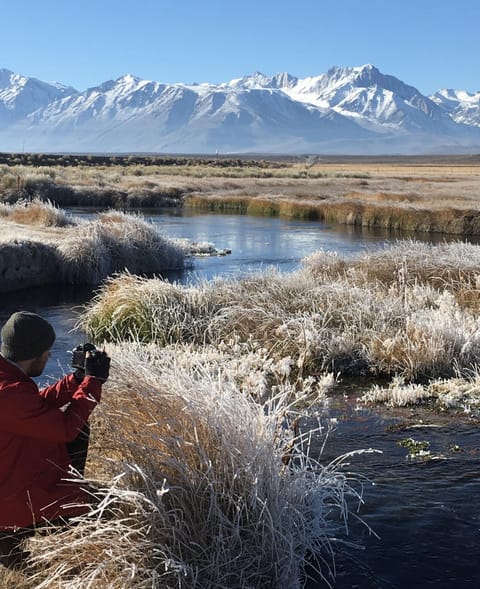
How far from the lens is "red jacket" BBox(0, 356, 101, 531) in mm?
4309

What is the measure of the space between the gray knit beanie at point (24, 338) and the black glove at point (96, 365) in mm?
301

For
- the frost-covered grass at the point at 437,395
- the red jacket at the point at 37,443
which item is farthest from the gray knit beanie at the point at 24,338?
the frost-covered grass at the point at 437,395

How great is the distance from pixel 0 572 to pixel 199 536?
1318 mm

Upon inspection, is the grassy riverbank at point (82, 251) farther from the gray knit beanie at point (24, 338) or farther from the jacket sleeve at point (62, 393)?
the gray knit beanie at point (24, 338)

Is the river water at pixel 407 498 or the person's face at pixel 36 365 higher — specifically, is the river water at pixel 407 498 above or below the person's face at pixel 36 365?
below

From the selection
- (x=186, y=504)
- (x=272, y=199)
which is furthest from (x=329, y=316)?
(x=272, y=199)

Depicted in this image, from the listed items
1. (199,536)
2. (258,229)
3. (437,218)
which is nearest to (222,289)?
(199,536)

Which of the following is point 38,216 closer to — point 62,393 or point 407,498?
point 407,498

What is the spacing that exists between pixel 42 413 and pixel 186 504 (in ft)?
3.82

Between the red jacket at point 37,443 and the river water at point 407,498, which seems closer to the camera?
the red jacket at point 37,443

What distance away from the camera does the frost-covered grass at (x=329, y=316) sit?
10758 mm

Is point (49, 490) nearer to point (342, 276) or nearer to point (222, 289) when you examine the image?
point (222, 289)

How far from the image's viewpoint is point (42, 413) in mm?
4336

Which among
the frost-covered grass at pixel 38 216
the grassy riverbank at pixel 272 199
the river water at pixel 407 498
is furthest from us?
the grassy riverbank at pixel 272 199
